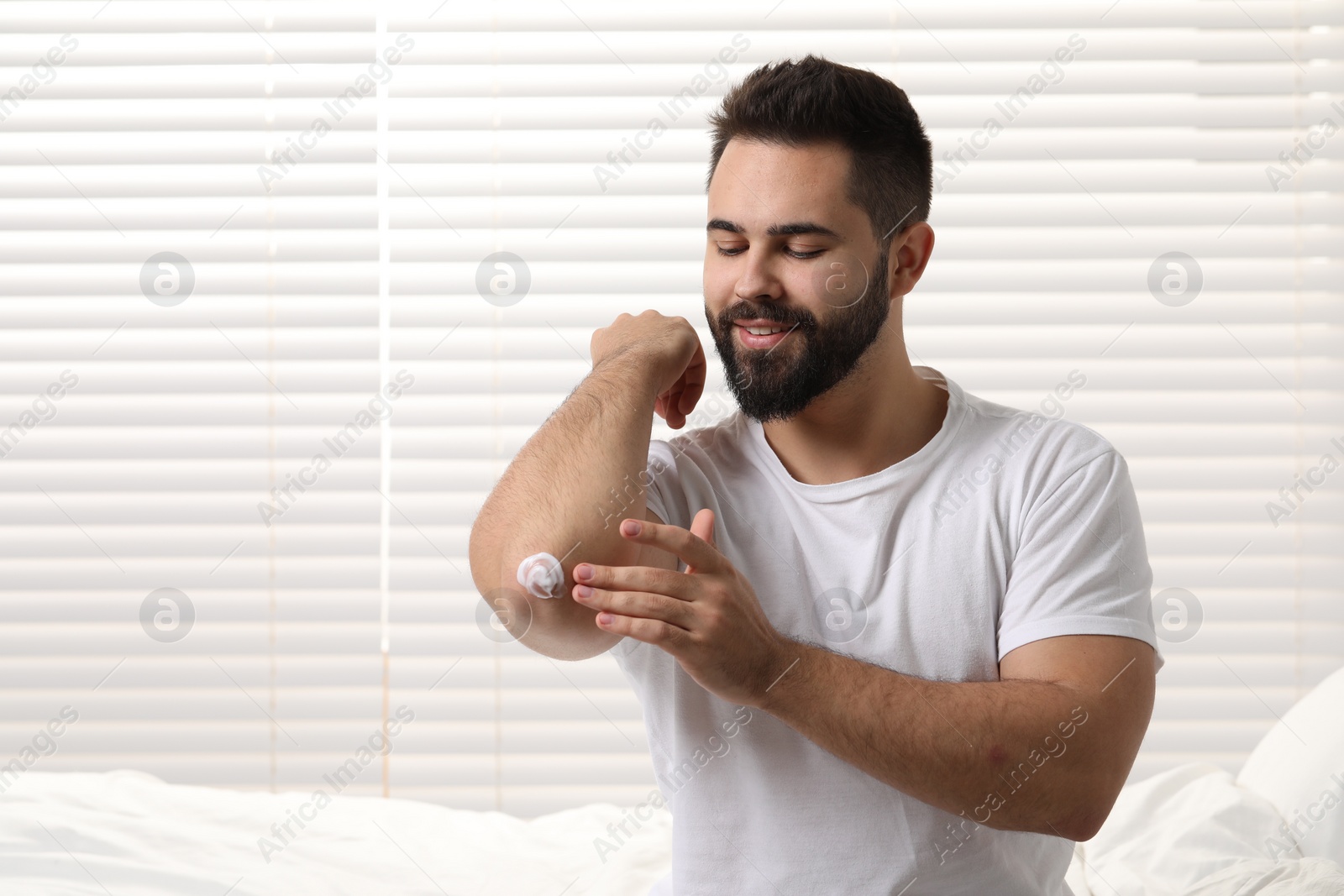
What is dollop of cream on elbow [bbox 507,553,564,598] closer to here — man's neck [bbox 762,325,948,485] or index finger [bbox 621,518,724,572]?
index finger [bbox 621,518,724,572]

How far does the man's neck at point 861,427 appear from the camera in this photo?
4.26 feet

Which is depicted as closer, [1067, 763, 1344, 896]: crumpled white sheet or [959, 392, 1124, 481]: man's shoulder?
[959, 392, 1124, 481]: man's shoulder

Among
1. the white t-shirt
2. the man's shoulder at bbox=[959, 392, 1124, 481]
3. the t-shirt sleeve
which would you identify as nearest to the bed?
the white t-shirt

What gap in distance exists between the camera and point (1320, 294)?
2.24 metres

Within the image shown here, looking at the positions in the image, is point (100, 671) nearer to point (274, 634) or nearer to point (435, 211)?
point (274, 634)

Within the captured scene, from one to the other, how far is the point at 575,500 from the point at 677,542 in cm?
16

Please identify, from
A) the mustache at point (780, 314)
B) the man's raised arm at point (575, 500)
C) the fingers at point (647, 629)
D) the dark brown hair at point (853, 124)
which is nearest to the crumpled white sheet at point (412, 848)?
the man's raised arm at point (575, 500)

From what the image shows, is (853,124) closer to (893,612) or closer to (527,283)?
(893,612)

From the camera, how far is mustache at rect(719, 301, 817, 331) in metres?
1.23

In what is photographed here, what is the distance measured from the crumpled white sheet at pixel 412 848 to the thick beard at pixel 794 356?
0.77m

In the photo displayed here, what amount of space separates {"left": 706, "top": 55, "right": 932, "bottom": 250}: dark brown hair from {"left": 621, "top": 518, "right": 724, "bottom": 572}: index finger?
0.51 m

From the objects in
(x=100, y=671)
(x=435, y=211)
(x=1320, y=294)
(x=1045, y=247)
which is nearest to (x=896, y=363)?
(x=1045, y=247)

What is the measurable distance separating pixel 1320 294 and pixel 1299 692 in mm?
858

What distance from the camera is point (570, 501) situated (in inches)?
43.0
